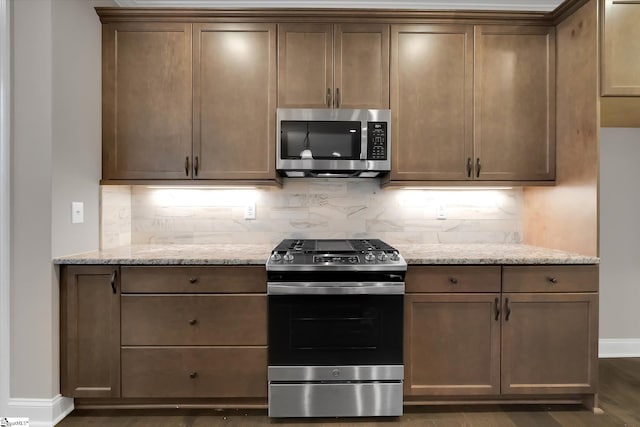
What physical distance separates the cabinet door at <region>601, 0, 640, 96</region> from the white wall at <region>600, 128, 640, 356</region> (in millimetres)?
881

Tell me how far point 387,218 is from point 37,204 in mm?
2218

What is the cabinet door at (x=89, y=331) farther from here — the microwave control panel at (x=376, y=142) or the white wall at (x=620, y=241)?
the white wall at (x=620, y=241)

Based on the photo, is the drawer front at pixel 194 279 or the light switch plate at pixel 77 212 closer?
the drawer front at pixel 194 279

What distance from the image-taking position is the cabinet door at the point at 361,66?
2.48m

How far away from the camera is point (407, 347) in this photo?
217cm

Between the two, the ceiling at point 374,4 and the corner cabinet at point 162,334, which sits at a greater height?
the ceiling at point 374,4

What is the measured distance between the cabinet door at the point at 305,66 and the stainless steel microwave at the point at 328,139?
0.09 m

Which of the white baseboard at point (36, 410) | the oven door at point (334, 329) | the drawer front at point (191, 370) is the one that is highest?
the oven door at point (334, 329)

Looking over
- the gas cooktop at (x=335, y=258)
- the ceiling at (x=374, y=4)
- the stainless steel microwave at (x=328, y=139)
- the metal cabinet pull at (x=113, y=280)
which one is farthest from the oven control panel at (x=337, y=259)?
the ceiling at (x=374, y=4)

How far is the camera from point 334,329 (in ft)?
6.95

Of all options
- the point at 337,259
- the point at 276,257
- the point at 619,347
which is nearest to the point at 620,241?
the point at 619,347

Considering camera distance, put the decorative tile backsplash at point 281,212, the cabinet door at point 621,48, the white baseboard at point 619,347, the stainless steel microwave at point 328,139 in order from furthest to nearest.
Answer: the white baseboard at point 619,347 < the decorative tile backsplash at point 281,212 < the stainless steel microwave at point 328,139 < the cabinet door at point 621,48

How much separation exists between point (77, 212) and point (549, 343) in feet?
9.50

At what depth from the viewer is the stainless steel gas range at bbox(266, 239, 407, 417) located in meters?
2.10
